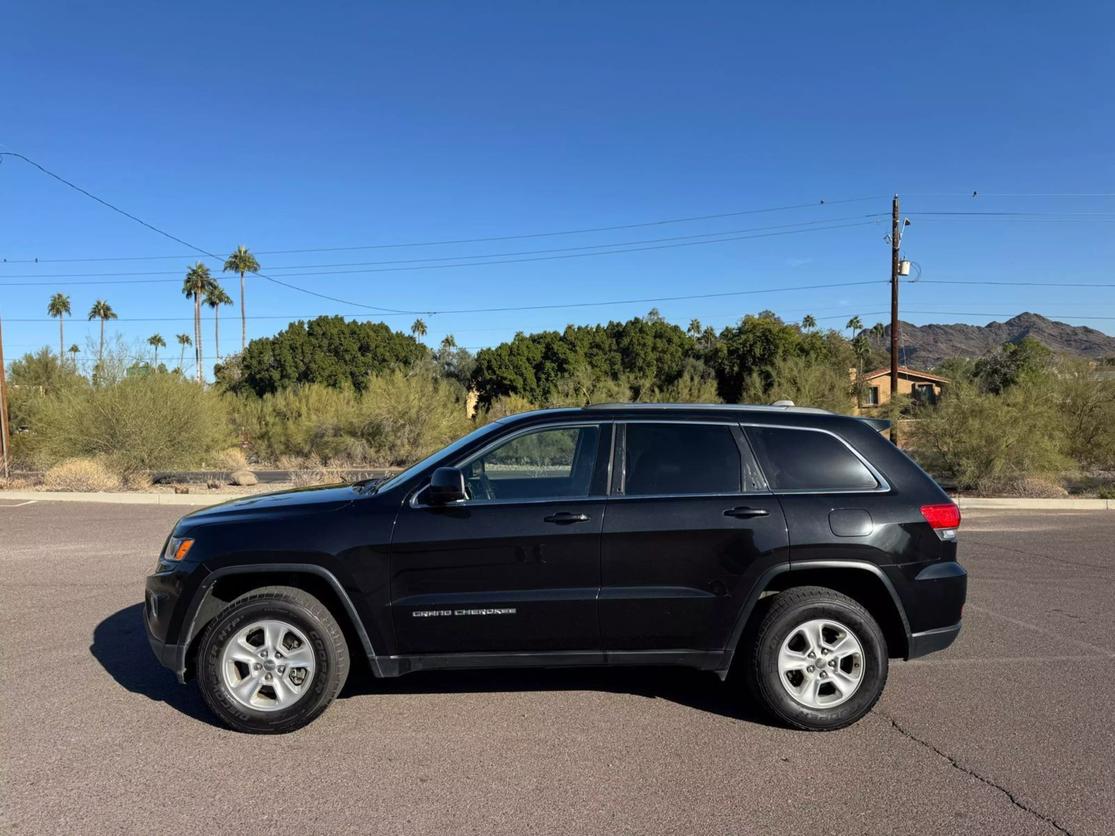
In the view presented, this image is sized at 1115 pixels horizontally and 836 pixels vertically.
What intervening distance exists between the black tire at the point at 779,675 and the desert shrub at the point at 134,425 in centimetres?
1813

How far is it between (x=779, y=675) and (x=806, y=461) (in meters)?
1.26

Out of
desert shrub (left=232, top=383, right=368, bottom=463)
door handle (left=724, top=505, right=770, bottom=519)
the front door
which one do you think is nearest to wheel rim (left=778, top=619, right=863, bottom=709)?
door handle (left=724, top=505, right=770, bottom=519)

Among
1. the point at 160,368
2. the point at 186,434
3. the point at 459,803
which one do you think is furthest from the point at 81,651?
the point at 160,368

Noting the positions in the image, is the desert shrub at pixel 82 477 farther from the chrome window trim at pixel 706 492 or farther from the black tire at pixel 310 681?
the chrome window trim at pixel 706 492

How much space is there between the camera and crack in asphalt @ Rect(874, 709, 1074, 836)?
11.4ft

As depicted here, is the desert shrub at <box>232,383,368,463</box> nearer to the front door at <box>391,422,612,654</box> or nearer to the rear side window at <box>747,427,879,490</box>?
the front door at <box>391,422,612,654</box>

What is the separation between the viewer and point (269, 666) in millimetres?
4445

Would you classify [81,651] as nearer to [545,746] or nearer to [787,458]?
[545,746]

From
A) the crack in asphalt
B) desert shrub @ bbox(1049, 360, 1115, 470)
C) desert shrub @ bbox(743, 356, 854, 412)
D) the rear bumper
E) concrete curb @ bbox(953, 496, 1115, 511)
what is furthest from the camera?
desert shrub @ bbox(743, 356, 854, 412)

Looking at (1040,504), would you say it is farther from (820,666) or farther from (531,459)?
(531,459)

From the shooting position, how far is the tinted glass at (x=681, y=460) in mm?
4676

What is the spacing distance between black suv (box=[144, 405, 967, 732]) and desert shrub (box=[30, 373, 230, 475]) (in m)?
16.2

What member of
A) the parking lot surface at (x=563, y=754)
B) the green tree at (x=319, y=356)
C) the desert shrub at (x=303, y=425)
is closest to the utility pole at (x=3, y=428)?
the desert shrub at (x=303, y=425)

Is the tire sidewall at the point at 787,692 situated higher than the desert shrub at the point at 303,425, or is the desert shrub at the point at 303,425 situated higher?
the desert shrub at the point at 303,425
